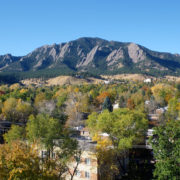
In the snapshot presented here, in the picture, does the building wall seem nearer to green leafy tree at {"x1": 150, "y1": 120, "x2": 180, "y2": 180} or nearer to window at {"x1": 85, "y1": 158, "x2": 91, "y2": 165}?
window at {"x1": 85, "y1": 158, "x2": 91, "y2": 165}

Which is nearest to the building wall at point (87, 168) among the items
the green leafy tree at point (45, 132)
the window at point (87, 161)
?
the window at point (87, 161)

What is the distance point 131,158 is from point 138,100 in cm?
3829

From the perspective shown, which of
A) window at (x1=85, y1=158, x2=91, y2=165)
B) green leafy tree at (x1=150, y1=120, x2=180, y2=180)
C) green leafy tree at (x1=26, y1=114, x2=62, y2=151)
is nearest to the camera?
green leafy tree at (x1=150, y1=120, x2=180, y2=180)

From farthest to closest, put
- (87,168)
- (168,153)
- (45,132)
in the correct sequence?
1. (87,168)
2. (45,132)
3. (168,153)

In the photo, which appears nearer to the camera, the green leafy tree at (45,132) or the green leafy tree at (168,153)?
the green leafy tree at (168,153)

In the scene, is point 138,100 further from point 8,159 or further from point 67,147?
point 8,159

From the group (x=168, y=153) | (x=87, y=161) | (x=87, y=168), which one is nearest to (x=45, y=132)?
(x=87, y=161)

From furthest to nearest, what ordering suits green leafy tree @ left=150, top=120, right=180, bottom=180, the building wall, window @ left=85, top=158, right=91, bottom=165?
window @ left=85, top=158, right=91, bottom=165
the building wall
green leafy tree @ left=150, top=120, right=180, bottom=180

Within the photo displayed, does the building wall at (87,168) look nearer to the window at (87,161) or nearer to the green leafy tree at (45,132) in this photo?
the window at (87,161)

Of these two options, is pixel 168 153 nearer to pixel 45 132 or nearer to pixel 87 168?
pixel 87 168

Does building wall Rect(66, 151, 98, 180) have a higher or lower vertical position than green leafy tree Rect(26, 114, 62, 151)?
lower

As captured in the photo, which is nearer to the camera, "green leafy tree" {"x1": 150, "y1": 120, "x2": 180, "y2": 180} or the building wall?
"green leafy tree" {"x1": 150, "y1": 120, "x2": 180, "y2": 180}

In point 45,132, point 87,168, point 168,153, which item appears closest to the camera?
point 168,153

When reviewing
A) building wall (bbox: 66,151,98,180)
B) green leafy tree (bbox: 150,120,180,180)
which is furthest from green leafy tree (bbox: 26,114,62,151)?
green leafy tree (bbox: 150,120,180,180)
